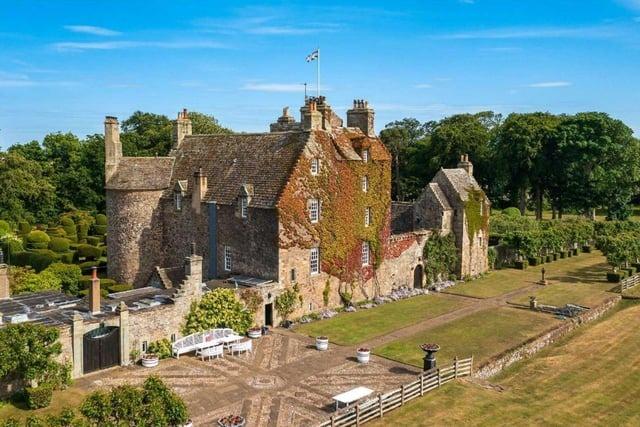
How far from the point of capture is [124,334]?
1054 inches

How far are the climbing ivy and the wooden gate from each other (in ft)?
101

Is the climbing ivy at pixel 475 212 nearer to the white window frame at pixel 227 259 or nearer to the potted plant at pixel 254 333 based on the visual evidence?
the white window frame at pixel 227 259

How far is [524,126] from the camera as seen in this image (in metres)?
71.8

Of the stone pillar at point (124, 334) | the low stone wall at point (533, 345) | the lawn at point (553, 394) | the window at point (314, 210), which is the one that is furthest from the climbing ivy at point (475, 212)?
the stone pillar at point (124, 334)

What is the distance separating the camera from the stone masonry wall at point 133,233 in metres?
40.9

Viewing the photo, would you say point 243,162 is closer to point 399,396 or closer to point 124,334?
point 124,334

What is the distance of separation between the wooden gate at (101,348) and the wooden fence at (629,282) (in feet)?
122

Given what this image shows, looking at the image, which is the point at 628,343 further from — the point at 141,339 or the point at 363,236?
the point at 141,339

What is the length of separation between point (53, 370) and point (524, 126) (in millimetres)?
63257

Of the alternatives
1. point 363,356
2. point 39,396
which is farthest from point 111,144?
point 363,356

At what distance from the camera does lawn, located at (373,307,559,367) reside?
29.4 metres

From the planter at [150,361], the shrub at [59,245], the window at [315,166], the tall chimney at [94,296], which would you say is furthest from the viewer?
the shrub at [59,245]

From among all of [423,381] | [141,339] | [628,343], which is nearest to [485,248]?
[628,343]

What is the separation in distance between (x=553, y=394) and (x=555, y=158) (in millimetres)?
52567
